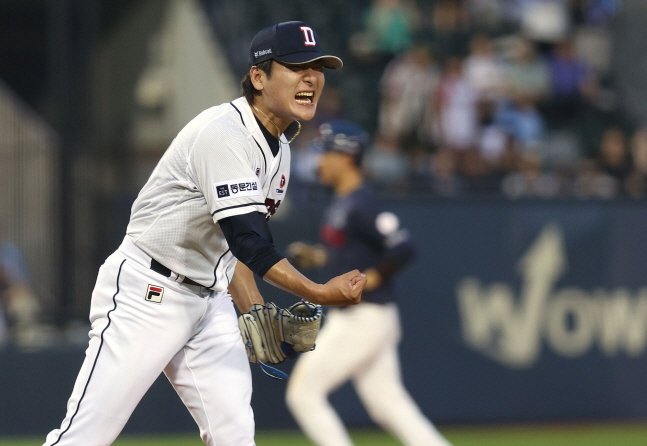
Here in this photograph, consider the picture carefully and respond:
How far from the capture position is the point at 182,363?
4.59m

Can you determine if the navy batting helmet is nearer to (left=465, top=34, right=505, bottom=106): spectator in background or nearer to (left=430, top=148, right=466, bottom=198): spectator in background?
(left=430, top=148, right=466, bottom=198): spectator in background

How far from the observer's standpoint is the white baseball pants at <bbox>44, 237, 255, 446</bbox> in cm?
430

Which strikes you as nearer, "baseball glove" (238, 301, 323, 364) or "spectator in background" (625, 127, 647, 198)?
"baseball glove" (238, 301, 323, 364)

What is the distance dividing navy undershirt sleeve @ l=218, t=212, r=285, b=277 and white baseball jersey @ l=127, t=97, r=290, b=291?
0.04 m

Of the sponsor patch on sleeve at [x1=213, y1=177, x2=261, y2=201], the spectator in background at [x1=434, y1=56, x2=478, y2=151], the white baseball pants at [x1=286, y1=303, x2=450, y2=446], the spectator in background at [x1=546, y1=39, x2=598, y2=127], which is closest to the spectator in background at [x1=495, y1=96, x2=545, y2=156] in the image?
the spectator in background at [x1=434, y1=56, x2=478, y2=151]

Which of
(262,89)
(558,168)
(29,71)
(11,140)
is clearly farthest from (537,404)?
(29,71)

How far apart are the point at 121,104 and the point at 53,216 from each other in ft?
8.41

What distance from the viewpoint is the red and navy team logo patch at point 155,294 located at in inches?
174

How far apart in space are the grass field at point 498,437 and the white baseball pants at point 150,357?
4297mm

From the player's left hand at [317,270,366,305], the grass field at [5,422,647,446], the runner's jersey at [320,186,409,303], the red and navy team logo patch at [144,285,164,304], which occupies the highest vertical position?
the player's left hand at [317,270,366,305]

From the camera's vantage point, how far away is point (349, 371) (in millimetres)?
7035

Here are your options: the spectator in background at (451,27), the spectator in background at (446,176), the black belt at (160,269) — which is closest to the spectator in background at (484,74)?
the spectator in background at (451,27)

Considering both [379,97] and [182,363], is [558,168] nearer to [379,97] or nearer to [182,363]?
[379,97]

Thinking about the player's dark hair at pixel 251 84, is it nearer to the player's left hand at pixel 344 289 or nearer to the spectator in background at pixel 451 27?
the player's left hand at pixel 344 289
